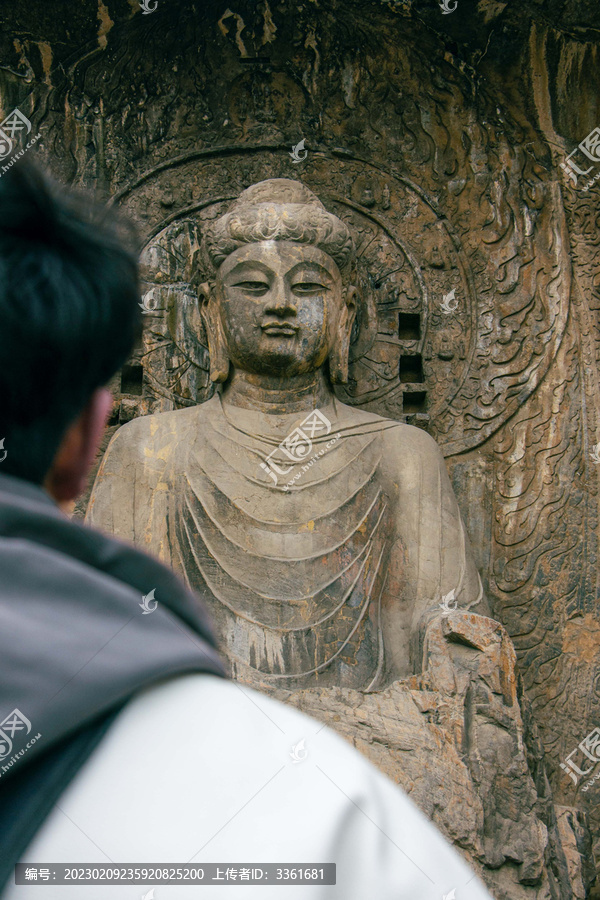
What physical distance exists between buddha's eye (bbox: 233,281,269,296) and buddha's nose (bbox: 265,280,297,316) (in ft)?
0.15

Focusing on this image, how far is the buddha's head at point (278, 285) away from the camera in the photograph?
4.46 metres

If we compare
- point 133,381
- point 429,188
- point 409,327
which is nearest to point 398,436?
point 409,327

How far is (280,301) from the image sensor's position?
14.4ft

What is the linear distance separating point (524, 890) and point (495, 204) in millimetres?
3335

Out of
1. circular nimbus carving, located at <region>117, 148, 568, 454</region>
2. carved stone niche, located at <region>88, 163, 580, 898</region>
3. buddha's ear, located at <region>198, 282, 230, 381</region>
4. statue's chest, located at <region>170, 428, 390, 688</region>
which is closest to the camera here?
carved stone niche, located at <region>88, 163, 580, 898</region>

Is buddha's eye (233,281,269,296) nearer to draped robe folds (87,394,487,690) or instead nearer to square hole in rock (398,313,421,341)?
draped robe folds (87,394,487,690)

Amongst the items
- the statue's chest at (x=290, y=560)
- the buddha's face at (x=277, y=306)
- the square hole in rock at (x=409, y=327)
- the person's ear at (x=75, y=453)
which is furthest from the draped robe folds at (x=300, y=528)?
the person's ear at (x=75, y=453)

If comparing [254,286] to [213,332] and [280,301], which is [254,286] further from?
[213,332]

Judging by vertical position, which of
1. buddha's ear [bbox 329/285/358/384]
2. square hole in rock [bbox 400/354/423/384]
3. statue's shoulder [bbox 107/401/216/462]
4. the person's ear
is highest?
the person's ear

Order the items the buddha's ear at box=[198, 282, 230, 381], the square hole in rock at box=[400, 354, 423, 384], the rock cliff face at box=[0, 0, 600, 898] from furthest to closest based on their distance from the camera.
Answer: the square hole in rock at box=[400, 354, 423, 384] < the rock cliff face at box=[0, 0, 600, 898] < the buddha's ear at box=[198, 282, 230, 381]

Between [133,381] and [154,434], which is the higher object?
[133,381]

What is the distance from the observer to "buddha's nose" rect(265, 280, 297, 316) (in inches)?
173

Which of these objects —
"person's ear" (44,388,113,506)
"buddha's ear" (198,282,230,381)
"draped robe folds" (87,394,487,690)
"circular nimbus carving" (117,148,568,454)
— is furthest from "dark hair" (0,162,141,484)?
"circular nimbus carving" (117,148,568,454)

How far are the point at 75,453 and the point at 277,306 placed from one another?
3302mm
